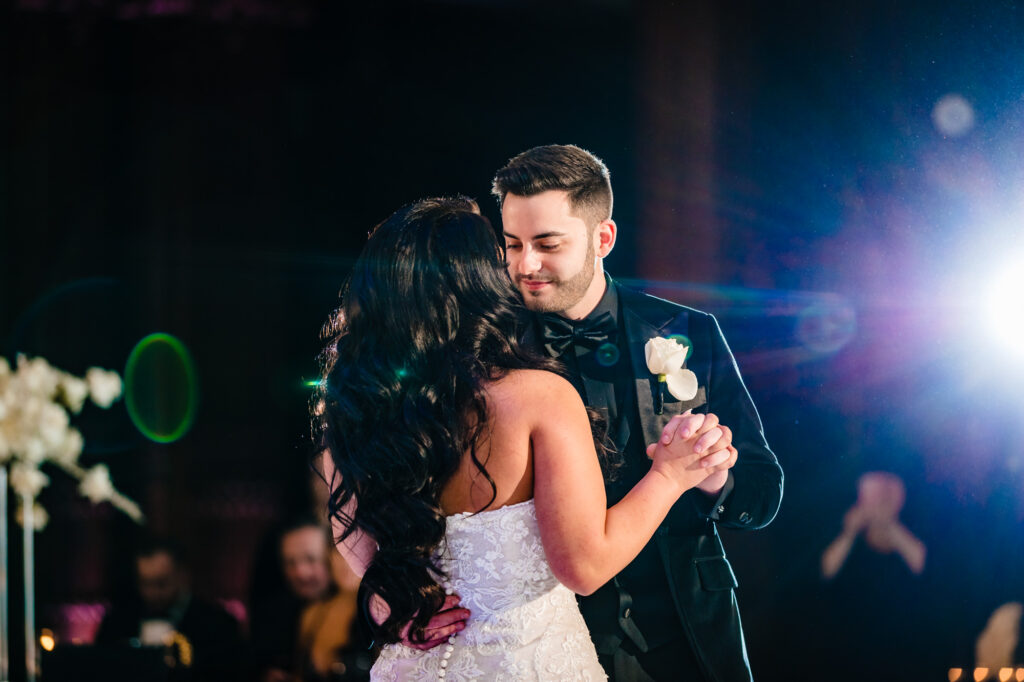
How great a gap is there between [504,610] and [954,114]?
5.83 ft

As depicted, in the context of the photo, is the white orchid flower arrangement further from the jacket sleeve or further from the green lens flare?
the jacket sleeve

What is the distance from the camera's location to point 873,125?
7.88 ft

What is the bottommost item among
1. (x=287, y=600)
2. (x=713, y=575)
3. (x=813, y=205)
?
(x=287, y=600)

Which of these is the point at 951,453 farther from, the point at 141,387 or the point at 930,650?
the point at 141,387

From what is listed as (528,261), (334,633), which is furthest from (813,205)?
(334,633)

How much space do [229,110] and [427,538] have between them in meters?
3.38

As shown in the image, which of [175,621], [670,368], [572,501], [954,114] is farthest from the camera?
[175,621]

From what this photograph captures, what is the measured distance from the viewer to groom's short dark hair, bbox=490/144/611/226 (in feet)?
6.89

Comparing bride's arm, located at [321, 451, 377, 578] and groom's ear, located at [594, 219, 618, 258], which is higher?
groom's ear, located at [594, 219, 618, 258]

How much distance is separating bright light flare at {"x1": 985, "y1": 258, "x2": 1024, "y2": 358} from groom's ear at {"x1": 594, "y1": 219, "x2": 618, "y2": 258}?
1.03 meters

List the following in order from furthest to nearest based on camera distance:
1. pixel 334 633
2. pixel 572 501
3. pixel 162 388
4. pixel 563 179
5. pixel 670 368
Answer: pixel 162 388
pixel 334 633
pixel 563 179
pixel 670 368
pixel 572 501

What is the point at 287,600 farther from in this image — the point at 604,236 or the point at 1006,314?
the point at 1006,314

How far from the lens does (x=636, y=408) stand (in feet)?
6.78

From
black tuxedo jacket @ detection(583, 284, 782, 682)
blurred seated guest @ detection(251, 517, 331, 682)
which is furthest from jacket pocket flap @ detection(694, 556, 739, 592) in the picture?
blurred seated guest @ detection(251, 517, 331, 682)
